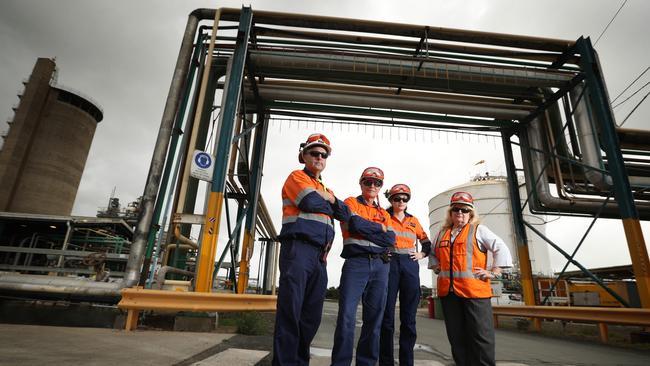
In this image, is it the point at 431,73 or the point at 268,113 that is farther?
the point at 268,113

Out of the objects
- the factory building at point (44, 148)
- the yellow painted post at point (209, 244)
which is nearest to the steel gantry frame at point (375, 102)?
the yellow painted post at point (209, 244)

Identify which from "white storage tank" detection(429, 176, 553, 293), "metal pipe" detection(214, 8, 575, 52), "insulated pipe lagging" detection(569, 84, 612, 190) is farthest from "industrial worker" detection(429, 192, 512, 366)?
"white storage tank" detection(429, 176, 553, 293)

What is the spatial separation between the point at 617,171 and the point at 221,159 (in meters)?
7.38

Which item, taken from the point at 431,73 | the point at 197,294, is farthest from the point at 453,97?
the point at 197,294

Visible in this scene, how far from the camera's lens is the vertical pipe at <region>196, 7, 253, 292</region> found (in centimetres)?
496

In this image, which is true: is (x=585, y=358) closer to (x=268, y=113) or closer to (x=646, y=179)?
(x=646, y=179)

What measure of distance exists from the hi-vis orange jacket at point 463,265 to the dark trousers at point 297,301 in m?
1.06

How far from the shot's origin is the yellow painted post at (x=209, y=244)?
4906 millimetres

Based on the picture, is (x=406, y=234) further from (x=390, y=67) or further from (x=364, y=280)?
(x=390, y=67)

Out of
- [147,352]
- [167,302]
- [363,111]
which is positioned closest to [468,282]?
[147,352]

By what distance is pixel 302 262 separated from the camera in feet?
7.20

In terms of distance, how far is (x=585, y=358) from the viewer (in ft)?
14.1

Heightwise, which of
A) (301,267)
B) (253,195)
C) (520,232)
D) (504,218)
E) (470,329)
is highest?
(504,218)

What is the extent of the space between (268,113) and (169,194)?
389 centimetres
